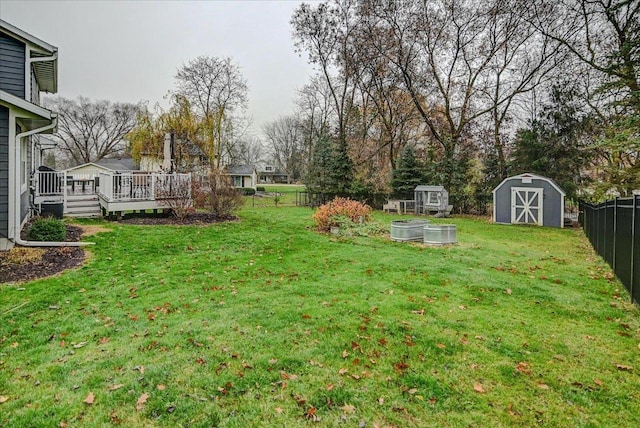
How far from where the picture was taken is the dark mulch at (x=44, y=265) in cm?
592

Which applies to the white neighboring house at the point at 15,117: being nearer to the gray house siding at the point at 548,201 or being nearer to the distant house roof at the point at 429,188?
the distant house roof at the point at 429,188

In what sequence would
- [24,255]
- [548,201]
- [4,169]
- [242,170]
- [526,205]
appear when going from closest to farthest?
[24,255] → [4,169] → [548,201] → [526,205] → [242,170]

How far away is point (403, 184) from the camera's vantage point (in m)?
21.9

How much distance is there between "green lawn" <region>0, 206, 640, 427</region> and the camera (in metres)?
2.66

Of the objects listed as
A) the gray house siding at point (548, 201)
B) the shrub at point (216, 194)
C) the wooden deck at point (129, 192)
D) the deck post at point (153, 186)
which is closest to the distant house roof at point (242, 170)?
the wooden deck at point (129, 192)

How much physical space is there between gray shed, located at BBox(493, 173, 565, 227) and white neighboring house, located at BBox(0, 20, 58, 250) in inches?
677

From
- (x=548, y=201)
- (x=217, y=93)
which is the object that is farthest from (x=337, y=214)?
(x=217, y=93)

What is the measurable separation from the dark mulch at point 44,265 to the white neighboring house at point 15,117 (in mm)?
826

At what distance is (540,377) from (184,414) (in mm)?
2902

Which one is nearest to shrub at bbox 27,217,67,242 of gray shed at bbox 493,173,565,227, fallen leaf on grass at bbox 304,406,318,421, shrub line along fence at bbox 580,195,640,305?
fallen leaf on grass at bbox 304,406,318,421

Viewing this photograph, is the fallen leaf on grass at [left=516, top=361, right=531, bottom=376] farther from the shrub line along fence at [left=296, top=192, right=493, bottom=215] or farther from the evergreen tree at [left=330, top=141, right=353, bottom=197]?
the evergreen tree at [left=330, top=141, right=353, bottom=197]

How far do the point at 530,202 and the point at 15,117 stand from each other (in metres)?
A: 18.1

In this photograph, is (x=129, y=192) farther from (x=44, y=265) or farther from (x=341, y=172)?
(x=341, y=172)

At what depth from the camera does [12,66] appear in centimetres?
853
